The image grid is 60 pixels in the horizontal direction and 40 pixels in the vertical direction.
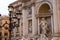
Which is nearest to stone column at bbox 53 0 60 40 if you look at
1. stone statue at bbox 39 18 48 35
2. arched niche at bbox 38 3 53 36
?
arched niche at bbox 38 3 53 36

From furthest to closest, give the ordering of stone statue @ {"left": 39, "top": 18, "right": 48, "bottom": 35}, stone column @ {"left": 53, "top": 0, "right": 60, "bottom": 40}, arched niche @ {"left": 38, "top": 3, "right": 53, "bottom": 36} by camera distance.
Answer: stone statue @ {"left": 39, "top": 18, "right": 48, "bottom": 35} → arched niche @ {"left": 38, "top": 3, "right": 53, "bottom": 36} → stone column @ {"left": 53, "top": 0, "right": 60, "bottom": 40}

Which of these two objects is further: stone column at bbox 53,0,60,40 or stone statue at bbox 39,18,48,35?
stone statue at bbox 39,18,48,35

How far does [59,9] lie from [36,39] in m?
3.89

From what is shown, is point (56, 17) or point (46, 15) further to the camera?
point (46, 15)

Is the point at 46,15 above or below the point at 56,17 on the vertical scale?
above

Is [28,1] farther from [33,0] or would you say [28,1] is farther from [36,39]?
[36,39]

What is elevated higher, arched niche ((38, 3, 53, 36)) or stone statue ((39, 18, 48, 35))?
arched niche ((38, 3, 53, 36))

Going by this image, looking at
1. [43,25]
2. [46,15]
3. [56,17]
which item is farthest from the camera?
[46,15]

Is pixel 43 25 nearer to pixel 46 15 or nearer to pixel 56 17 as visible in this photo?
pixel 46 15

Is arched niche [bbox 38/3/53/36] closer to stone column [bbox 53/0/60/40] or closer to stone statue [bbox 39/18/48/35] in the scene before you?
stone statue [bbox 39/18/48/35]

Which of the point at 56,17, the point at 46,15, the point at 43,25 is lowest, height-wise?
the point at 43,25

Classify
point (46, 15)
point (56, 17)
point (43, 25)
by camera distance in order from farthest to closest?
point (46, 15)
point (43, 25)
point (56, 17)

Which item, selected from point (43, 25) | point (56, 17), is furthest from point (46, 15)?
point (56, 17)

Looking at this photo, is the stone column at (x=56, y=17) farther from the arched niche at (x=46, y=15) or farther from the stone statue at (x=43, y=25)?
the stone statue at (x=43, y=25)
